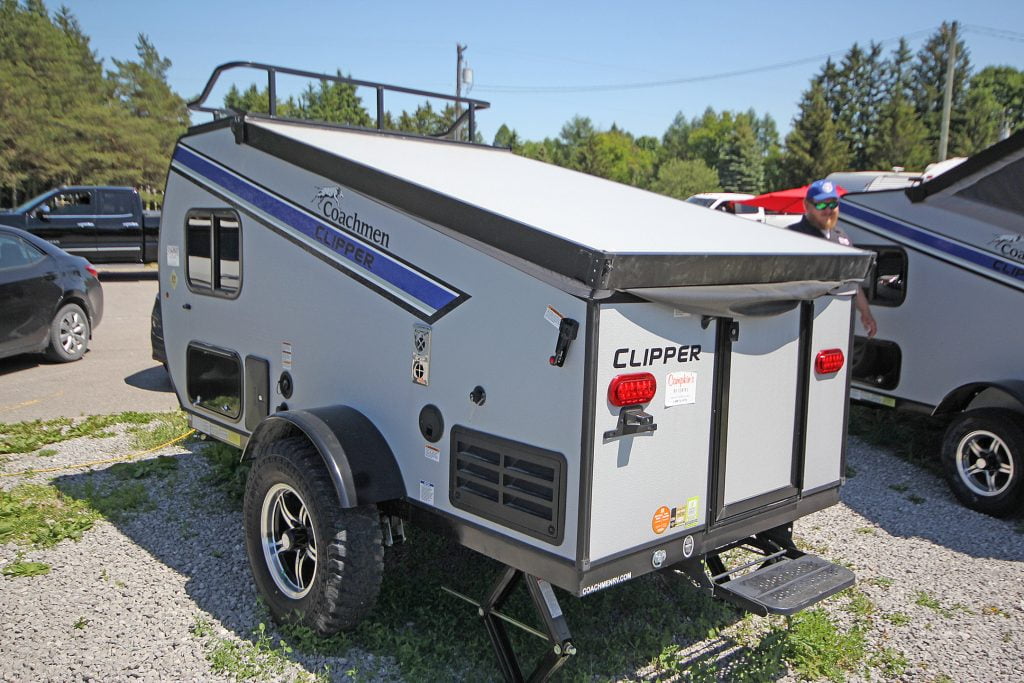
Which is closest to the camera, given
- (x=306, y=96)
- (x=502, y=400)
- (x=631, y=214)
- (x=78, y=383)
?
(x=502, y=400)

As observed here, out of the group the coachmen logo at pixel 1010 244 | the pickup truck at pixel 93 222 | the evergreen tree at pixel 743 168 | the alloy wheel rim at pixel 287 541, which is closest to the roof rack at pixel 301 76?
the alloy wheel rim at pixel 287 541

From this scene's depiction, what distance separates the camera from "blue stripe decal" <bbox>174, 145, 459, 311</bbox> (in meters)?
3.62

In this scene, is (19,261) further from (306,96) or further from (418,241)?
(306,96)

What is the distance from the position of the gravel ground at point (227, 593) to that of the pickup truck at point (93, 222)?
498 inches

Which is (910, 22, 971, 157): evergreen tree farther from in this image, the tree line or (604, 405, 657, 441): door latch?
(604, 405, 657, 441): door latch

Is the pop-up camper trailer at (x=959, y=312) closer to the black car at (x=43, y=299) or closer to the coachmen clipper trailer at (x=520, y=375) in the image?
the coachmen clipper trailer at (x=520, y=375)

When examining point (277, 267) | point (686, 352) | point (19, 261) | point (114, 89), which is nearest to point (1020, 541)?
point (686, 352)

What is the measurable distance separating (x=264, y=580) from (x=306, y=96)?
84375mm

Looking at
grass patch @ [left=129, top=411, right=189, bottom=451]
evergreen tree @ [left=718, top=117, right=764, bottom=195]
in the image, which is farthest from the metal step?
evergreen tree @ [left=718, top=117, right=764, bottom=195]

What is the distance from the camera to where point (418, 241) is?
3.66 meters

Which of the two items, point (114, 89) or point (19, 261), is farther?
point (114, 89)

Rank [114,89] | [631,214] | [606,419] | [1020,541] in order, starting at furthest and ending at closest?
[114,89], [1020,541], [631,214], [606,419]

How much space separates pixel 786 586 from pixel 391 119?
1807 inches

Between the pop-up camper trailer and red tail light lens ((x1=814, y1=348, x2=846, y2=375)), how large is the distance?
7.91 ft
